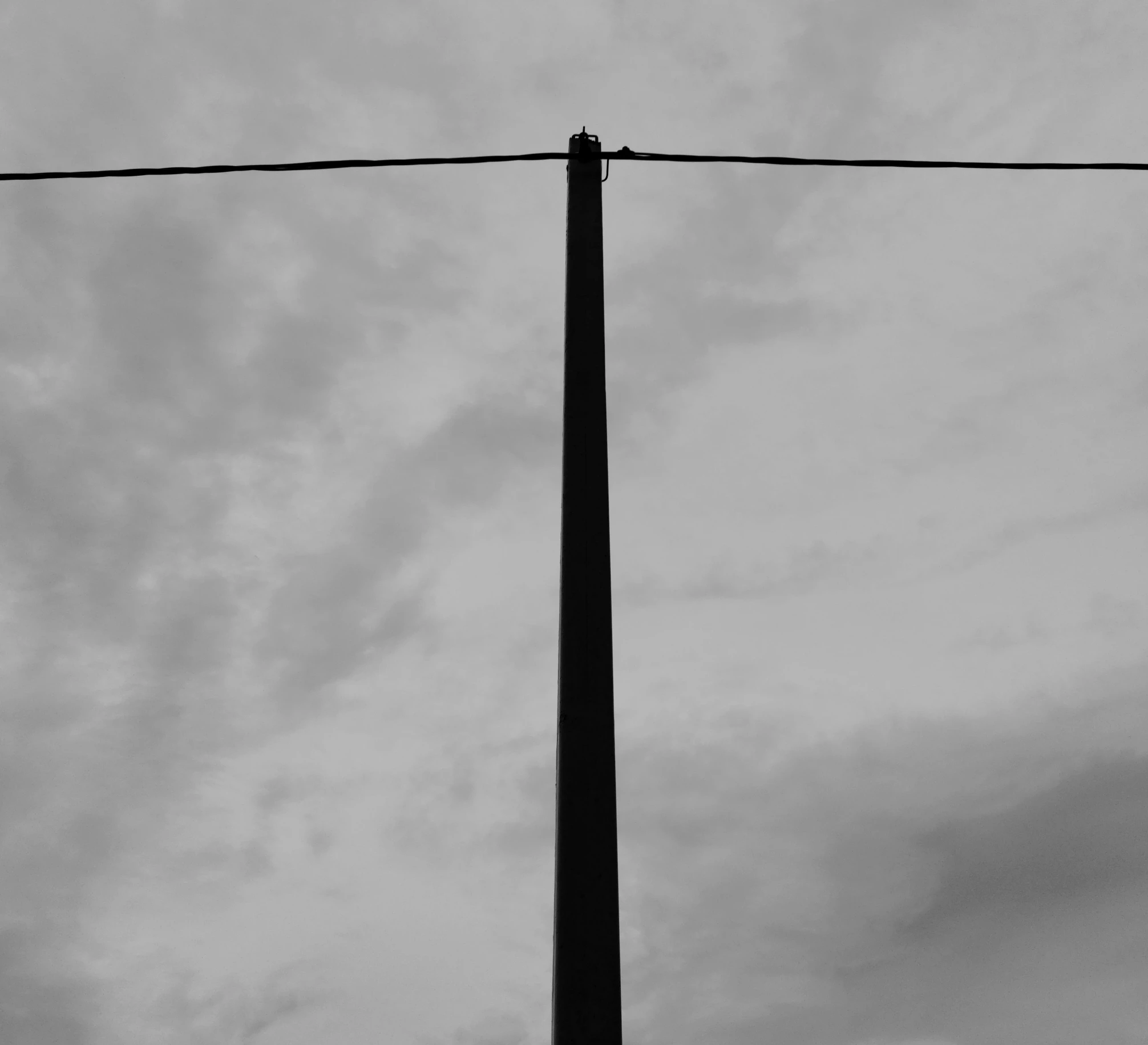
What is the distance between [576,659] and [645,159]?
3.45 meters

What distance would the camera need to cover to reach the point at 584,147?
20.5 ft

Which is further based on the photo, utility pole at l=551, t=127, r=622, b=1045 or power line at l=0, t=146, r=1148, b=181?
power line at l=0, t=146, r=1148, b=181

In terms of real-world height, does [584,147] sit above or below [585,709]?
above

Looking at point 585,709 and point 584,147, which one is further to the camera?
point 584,147

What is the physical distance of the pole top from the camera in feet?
20.4

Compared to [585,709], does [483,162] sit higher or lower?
higher

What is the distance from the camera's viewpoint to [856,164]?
24.7 feet

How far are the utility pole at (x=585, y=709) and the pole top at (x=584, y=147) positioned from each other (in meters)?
0.64

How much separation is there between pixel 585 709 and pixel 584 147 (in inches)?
132

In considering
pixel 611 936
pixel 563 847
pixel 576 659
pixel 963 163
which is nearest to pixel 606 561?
pixel 576 659

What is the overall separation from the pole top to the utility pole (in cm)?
64

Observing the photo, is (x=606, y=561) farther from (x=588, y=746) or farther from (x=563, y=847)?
(x=563, y=847)

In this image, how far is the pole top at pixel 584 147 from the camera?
245 inches

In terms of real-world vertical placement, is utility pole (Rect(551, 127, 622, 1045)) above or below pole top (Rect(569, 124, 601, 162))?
below
